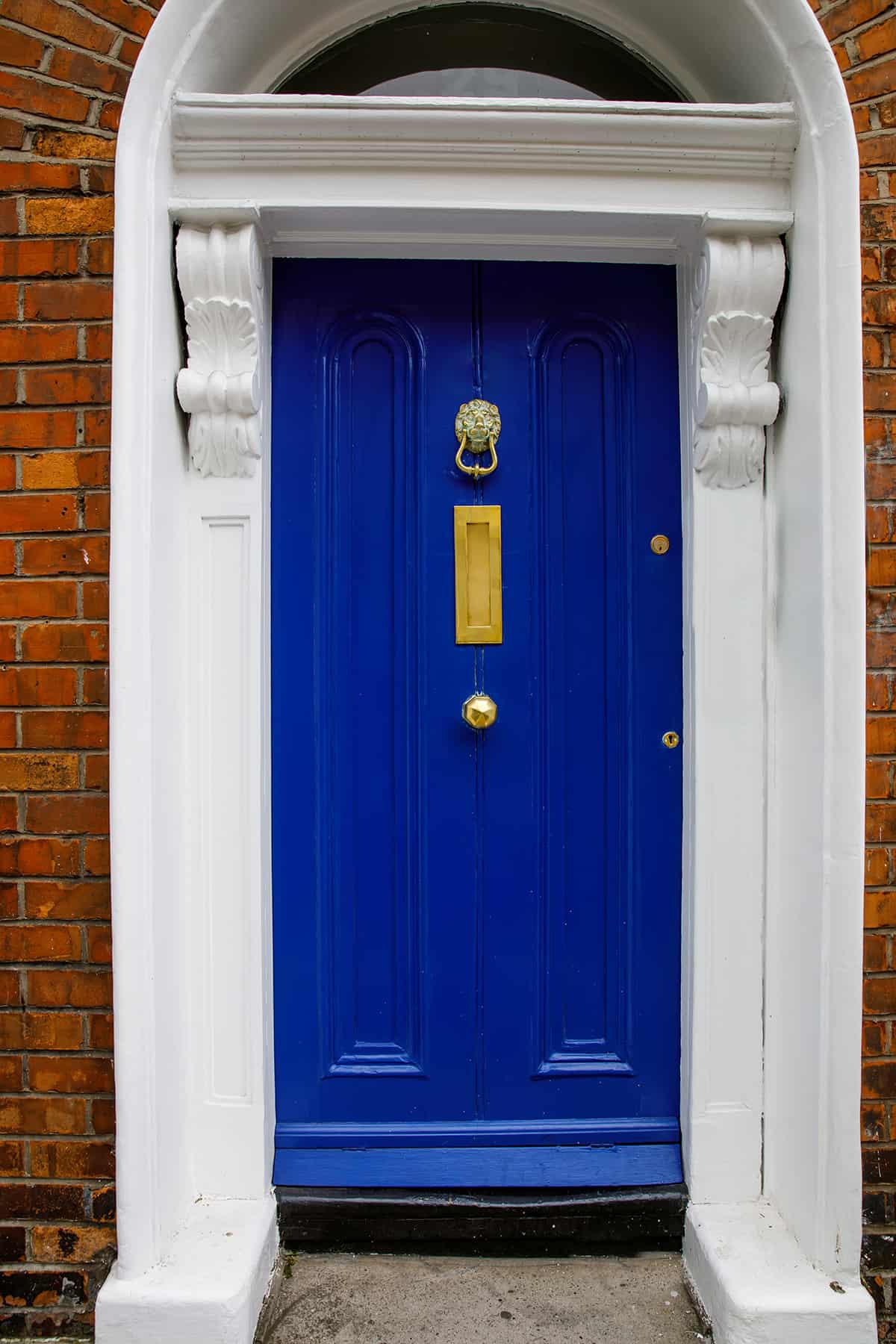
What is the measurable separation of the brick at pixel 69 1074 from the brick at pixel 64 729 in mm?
567

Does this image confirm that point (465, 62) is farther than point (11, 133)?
Yes

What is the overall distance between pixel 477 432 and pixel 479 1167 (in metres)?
1.77

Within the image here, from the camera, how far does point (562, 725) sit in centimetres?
210

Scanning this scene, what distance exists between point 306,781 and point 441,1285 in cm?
119

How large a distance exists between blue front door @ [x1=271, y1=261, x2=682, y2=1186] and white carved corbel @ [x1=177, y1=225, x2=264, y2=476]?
16 cm

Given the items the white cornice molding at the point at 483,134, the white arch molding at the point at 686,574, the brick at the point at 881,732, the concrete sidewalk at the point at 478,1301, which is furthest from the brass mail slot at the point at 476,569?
the concrete sidewalk at the point at 478,1301

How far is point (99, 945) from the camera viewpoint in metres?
1.88

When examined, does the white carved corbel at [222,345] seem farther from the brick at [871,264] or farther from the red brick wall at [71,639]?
the brick at [871,264]

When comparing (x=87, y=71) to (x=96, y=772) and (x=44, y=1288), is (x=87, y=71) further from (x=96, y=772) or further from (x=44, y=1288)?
(x=44, y=1288)

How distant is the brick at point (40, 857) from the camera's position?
1.89m

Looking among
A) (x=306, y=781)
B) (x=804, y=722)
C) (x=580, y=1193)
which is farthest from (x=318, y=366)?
(x=580, y=1193)

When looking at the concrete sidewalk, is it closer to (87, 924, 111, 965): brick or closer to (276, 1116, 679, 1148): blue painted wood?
(276, 1116, 679, 1148): blue painted wood

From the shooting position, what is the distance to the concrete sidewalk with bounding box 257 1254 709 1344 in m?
1.83

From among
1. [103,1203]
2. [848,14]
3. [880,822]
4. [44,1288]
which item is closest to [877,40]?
[848,14]
